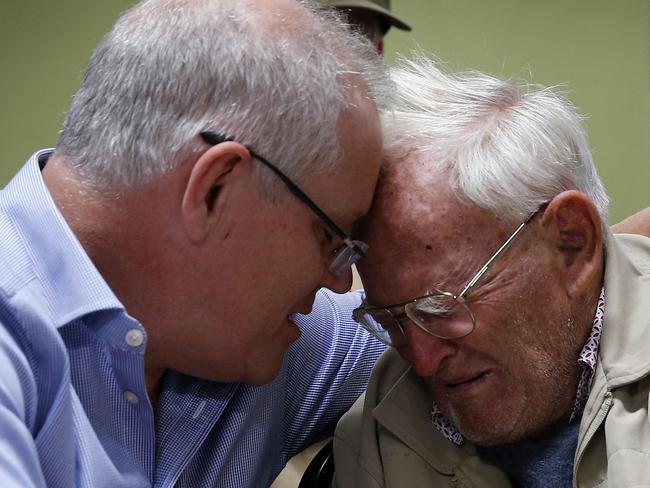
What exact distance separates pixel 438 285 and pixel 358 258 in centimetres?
13

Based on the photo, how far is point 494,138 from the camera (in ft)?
4.65

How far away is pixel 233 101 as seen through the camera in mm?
1186

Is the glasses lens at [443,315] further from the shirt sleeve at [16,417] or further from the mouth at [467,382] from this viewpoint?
the shirt sleeve at [16,417]

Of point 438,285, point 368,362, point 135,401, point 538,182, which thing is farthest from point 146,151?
point 368,362

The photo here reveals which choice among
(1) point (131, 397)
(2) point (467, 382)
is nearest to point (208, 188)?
(1) point (131, 397)

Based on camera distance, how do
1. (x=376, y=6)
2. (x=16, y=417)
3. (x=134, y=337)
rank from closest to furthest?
(x=16, y=417), (x=134, y=337), (x=376, y=6)

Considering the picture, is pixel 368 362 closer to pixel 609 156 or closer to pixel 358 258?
pixel 358 258

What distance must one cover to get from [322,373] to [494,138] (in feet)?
1.79

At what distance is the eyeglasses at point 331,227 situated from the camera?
117cm

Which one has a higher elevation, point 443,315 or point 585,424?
point 443,315

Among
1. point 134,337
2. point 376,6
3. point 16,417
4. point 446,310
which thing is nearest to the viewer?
point 16,417

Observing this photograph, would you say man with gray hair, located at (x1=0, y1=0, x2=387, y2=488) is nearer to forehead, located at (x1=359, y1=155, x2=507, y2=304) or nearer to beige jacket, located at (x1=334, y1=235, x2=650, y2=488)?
forehead, located at (x1=359, y1=155, x2=507, y2=304)

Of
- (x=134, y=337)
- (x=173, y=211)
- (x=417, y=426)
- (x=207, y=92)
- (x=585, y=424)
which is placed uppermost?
(x=207, y=92)

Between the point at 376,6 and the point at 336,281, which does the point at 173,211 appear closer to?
the point at 336,281
